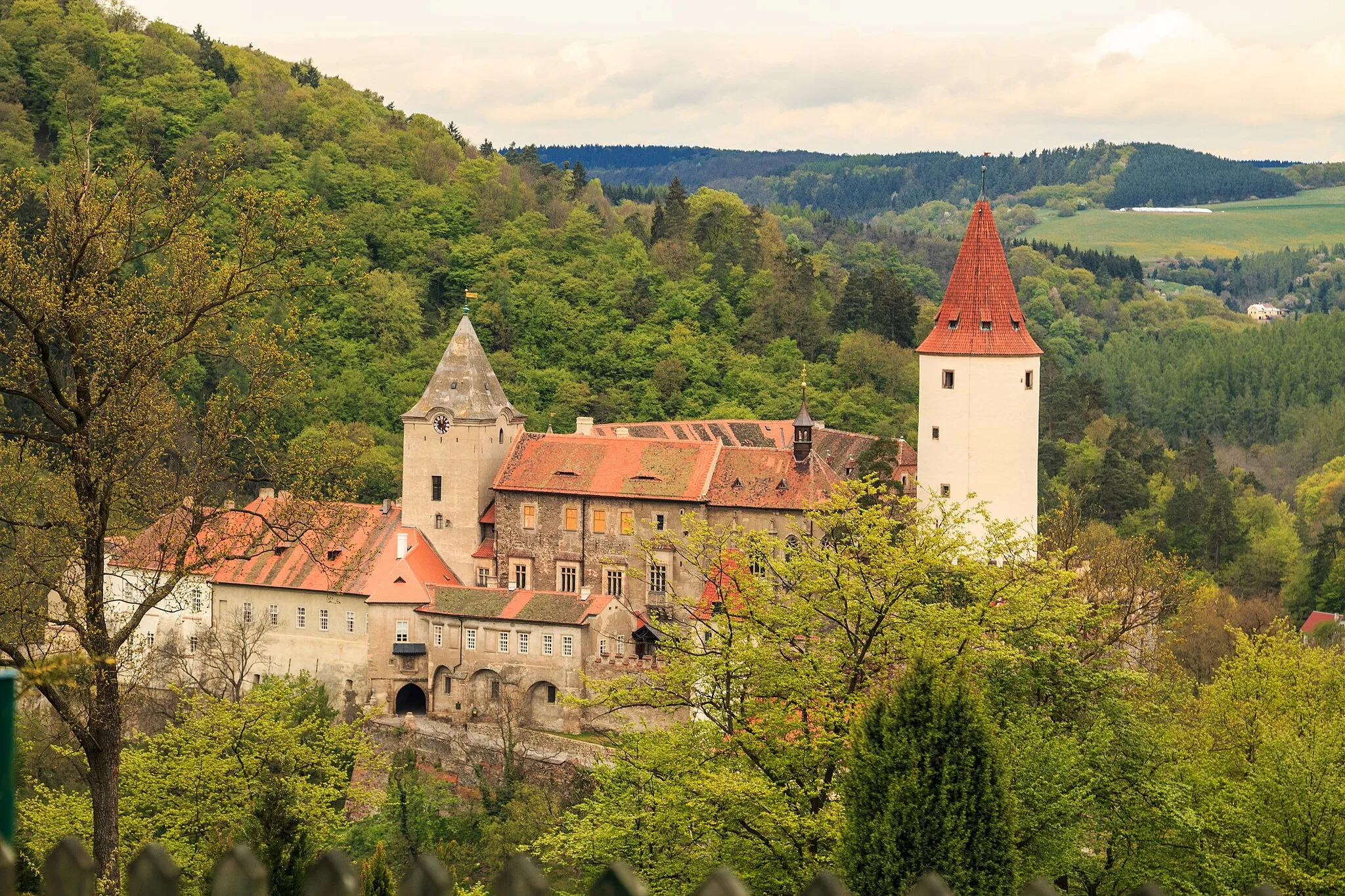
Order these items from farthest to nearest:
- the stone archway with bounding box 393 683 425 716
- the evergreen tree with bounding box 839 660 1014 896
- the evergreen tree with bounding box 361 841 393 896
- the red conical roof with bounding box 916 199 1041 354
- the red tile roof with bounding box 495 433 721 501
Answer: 1. the red tile roof with bounding box 495 433 721 501
2. the stone archway with bounding box 393 683 425 716
3. the red conical roof with bounding box 916 199 1041 354
4. the evergreen tree with bounding box 839 660 1014 896
5. the evergreen tree with bounding box 361 841 393 896

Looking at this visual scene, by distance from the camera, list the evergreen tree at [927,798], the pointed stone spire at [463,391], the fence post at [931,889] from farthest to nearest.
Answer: the pointed stone spire at [463,391], the evergreen tree at [927,798], the fence post at [931,889]

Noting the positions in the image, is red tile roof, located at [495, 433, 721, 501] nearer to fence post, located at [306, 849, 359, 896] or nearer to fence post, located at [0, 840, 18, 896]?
fence post, located at [306, 849, 359, 896]

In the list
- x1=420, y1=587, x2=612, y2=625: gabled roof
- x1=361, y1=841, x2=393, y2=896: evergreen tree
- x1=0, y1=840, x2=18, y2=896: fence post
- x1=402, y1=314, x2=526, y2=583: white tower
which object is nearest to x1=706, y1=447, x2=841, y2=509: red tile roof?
x1=420, y1=587, x2=612, y2=625: gabled roof

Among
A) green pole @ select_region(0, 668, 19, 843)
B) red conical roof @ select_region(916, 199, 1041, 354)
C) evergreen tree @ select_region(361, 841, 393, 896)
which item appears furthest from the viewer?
red conical roof @ select_region(916, 199, 1041, 354)

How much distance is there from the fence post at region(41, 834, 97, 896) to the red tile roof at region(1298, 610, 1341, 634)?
6743 centimetres

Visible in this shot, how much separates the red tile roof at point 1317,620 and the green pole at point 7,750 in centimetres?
6736

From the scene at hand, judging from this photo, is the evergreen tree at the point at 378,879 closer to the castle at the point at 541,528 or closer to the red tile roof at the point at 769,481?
the castle at the point at 541,528

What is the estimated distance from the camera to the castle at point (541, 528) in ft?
181

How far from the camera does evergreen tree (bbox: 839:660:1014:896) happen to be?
20812 millimetres

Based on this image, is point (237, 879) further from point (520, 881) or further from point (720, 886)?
point (720, 886)

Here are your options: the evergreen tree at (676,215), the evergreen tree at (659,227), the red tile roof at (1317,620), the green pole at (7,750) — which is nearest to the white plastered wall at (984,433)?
the red tile roof at (1317,620)

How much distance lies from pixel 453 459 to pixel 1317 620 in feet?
122

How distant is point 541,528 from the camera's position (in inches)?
2283

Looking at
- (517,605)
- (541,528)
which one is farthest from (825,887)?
(541,528)
